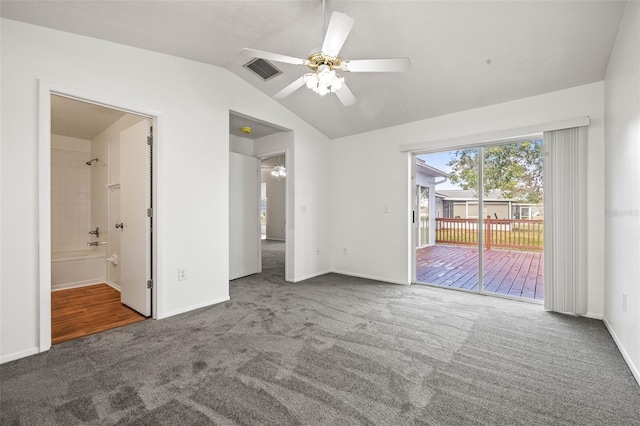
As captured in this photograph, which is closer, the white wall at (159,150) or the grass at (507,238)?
the white wall at (159,150)

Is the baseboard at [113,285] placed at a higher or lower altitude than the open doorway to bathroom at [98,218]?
lower

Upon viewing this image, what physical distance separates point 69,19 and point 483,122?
441 centimetres

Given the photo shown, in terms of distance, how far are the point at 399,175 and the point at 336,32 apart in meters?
2.91

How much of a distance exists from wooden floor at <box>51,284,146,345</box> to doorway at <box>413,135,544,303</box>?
3.98m

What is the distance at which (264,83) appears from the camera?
12.5 ft

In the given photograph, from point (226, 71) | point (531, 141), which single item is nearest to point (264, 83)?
point (226, 71)

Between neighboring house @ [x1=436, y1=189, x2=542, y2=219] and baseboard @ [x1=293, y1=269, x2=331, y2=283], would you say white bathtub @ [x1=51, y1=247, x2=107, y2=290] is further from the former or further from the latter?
neighboring house @ [x1=436, y1=189, x2=542, y2=219]

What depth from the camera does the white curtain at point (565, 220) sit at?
3079mm

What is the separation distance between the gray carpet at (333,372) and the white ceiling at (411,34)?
102 inches

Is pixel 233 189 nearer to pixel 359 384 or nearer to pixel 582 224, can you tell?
pixel 359 384

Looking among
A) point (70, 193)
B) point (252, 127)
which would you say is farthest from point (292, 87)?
point (70, 193)

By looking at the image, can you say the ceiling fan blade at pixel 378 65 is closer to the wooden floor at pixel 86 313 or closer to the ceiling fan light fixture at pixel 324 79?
the ceiling fan light fixture at pixel 324 79

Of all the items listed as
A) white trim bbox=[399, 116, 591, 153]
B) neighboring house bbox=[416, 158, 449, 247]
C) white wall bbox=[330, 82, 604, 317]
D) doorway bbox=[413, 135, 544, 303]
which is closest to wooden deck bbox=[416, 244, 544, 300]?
doorway bbox=[413, 135, 544, 303]

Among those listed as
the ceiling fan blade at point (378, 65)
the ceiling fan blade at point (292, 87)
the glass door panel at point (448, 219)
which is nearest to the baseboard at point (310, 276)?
the glass door panel at point (448, 219)
